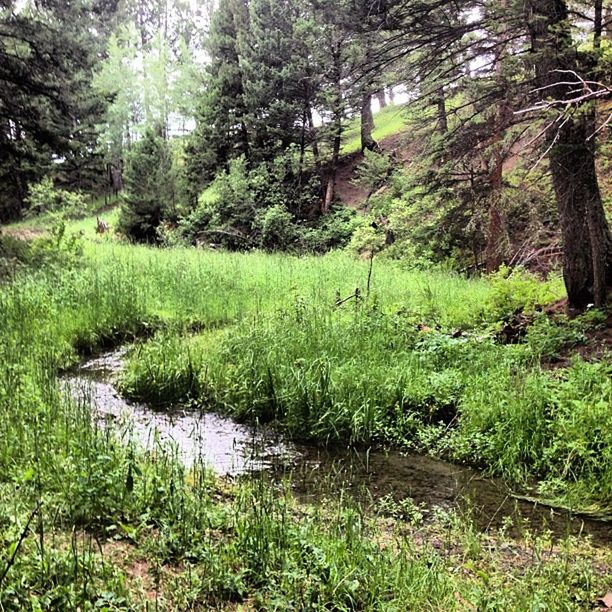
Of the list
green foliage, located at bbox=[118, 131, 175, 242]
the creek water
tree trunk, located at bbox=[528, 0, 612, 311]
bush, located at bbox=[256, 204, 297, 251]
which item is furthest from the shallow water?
green foliage, located at bbox=[118, 131, 175, 242]

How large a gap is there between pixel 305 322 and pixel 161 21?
58.4 m

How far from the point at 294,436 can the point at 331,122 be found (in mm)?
19879

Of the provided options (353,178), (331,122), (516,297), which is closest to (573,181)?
(516,297)

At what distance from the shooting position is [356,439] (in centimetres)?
492

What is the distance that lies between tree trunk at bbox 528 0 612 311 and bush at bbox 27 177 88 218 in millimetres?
21874

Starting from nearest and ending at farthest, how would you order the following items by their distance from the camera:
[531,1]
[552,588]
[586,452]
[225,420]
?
[552,588]
[586,452]
[225,420]
[531,1]

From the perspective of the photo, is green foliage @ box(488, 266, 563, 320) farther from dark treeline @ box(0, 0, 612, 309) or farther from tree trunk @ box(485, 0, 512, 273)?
tree trunk @ box(485, 0, 512, 273)

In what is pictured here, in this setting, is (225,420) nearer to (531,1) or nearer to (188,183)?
(531,1)

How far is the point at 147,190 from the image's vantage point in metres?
21.7

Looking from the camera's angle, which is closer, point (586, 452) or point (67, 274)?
point (586, 452)

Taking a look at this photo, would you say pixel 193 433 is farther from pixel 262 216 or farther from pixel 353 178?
pixel 353 178

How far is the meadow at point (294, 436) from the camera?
8.50 feet

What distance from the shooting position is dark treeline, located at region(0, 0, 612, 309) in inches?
266

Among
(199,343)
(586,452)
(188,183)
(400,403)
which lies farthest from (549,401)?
(188,183)
